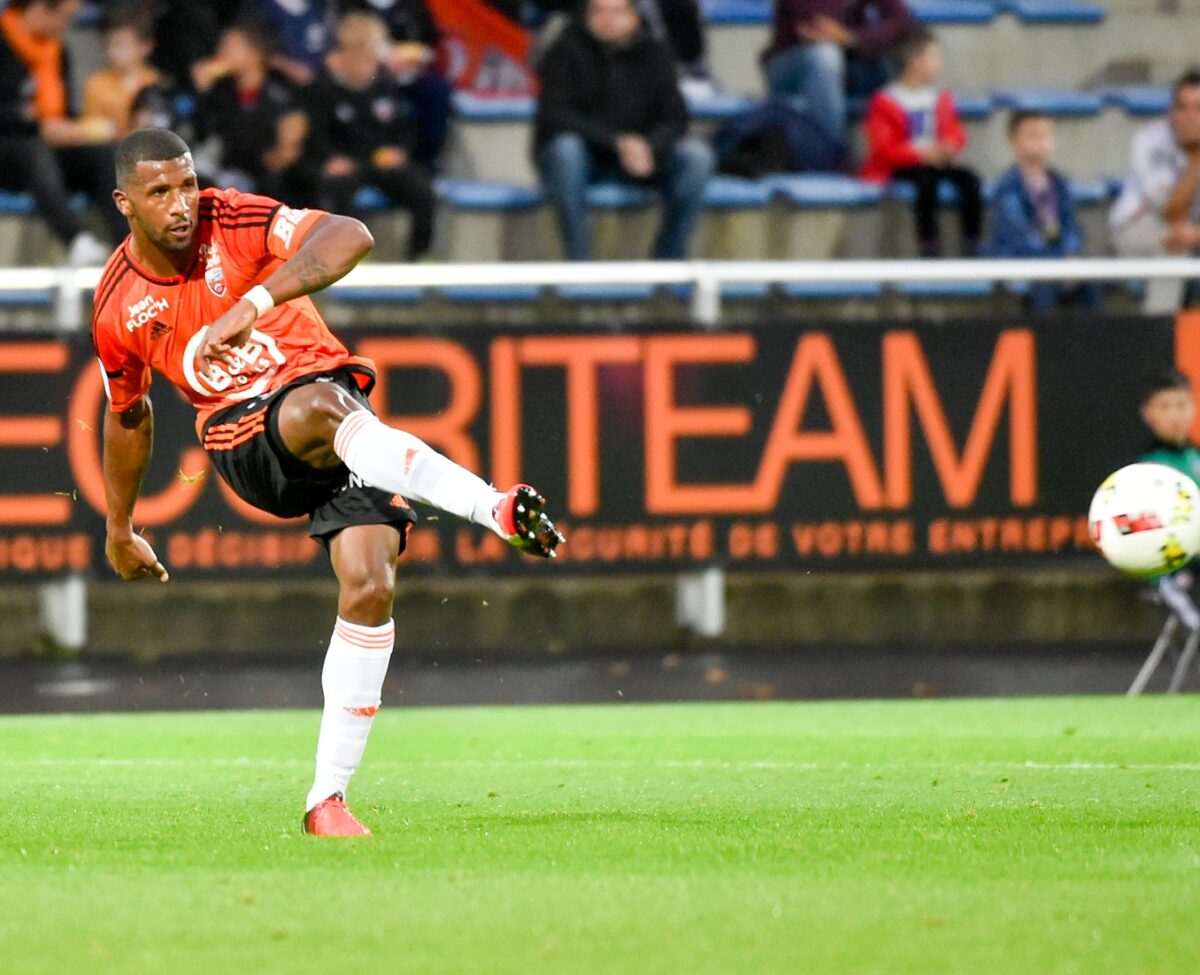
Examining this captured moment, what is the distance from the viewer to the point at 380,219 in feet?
44.0

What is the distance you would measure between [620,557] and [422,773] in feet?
13.2

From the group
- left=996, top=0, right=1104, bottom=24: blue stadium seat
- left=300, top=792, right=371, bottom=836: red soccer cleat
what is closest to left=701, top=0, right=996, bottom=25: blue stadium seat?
left=996, top=0, right=1104, bottom=24: blue stadium seat

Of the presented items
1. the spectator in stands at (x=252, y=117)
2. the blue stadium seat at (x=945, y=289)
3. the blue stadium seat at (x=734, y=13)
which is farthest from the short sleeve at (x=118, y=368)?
the blue stadium seat at (x=734, y=13)

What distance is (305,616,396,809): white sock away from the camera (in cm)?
590

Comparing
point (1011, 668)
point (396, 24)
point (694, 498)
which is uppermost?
point (396, 24)

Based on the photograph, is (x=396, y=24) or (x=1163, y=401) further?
(x=396, y=24)

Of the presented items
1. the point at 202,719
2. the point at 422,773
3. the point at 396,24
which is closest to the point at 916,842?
the point at 422,773

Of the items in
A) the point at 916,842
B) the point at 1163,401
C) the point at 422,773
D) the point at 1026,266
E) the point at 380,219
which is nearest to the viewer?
the point at 916,842

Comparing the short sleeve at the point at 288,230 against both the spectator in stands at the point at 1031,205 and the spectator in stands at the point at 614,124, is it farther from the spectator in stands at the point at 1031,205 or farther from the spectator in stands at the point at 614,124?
the spectator in stands at the point at 1031,205

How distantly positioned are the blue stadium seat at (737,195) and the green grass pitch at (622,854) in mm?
5464

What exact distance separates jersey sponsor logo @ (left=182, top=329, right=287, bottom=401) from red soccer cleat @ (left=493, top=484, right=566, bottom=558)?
3.23 feet

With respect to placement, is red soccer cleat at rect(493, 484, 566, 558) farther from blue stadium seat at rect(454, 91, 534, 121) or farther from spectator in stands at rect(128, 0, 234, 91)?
blue stadium seat at rect(454, 91, 534, 121)

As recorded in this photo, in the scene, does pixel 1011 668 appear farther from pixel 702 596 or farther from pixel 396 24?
pixel 396 24

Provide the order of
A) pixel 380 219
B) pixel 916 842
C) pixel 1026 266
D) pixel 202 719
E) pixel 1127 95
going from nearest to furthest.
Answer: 1. pixel 916 842
2. pixel 202 719
3. pixel 1026 266
4. pixel 380 219
5. pixel 1127 95
